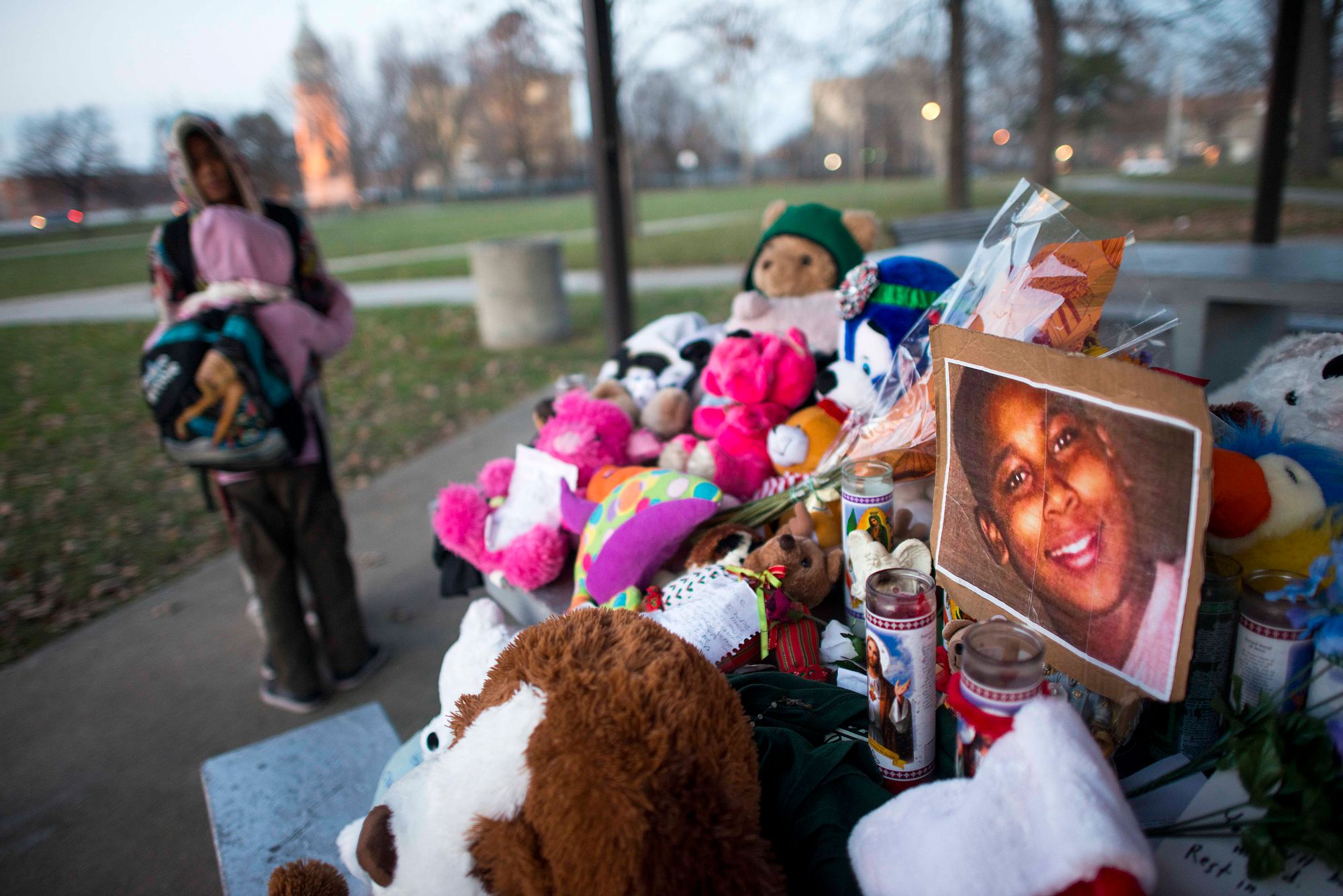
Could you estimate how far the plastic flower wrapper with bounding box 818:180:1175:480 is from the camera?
1.36 metres

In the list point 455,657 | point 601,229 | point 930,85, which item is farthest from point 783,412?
point 930,85

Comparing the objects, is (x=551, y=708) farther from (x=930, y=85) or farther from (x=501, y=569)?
(x=930, y=85)

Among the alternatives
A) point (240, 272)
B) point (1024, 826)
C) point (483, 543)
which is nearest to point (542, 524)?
point (483, 543)

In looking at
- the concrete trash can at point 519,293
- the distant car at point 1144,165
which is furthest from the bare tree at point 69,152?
the distant car at point 1144,165

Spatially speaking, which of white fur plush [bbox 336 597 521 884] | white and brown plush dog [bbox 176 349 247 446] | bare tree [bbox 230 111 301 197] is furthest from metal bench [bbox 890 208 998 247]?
bare tree [bbox 230 111 301 197]

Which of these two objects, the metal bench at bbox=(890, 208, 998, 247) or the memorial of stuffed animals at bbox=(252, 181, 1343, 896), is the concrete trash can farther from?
the memorial of stuffed animals at bbox=(252, 181, 1343, 896)

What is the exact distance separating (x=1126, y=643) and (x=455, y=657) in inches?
49.2

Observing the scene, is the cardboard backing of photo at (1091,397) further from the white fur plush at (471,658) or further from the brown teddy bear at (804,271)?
the brown teddy bear at (804,271)

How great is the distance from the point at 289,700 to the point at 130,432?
5452 millimetres

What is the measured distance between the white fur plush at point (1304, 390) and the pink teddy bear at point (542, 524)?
1.60 m

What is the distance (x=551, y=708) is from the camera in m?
1.02

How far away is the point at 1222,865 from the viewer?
3.14 ft

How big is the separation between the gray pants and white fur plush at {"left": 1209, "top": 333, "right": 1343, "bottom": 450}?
9.61 feet

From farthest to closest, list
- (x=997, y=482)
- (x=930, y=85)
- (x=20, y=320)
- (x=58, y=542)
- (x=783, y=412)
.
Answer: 1. (x=930, y=85)
2. (x=20, y=320)
3. (x=58, y=542)
4. (x=783, y=412)
5. (x=997, y=482)
